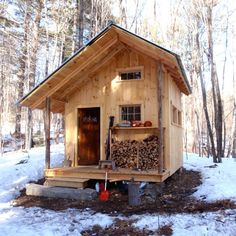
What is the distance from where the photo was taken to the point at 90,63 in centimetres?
898

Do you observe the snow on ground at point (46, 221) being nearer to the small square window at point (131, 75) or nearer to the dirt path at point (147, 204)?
the dirt path at point (147, 204)

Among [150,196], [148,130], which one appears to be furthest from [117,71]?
[150,196]

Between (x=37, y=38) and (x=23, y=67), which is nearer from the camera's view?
(x=37, y=38)

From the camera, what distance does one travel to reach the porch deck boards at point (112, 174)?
294 inches

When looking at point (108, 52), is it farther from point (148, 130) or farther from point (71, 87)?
point (148, 130)

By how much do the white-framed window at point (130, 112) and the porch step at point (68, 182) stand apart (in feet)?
7.65

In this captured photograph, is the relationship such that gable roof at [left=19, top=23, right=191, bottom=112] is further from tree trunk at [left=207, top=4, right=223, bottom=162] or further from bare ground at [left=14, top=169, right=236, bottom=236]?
tree trunk at [left=207, top=4, right=223, bottom=162]

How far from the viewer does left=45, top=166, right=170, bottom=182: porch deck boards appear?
7.48 meters

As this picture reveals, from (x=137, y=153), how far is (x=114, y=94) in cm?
211

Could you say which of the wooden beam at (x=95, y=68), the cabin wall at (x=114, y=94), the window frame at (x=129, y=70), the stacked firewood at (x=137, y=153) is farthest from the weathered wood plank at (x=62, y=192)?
the window frame at (x=129, y=70)

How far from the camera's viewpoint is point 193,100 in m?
23.6

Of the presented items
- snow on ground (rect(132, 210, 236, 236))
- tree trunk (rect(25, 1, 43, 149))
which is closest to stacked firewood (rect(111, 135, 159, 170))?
snow on ground (rect(132, 210, 236, 236))

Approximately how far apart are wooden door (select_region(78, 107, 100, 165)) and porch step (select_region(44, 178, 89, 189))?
5.12ft

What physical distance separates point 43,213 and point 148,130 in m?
3.84
